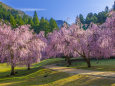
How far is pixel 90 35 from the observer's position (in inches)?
860

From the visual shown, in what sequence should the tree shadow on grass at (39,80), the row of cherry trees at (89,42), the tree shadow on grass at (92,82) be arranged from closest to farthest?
the tree shadow on grass at (92,82)
the tree shadow on grass at (39,80)
the row of cherry trees at (89,42)

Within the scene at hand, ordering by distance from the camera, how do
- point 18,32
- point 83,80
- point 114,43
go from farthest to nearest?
point 18,32 < point 114,43 < point 83,80

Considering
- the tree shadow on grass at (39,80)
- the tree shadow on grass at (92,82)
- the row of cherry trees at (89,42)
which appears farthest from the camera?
the row of cherry trees at (89,42)

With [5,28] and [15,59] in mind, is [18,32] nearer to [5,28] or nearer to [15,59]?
[5,28]

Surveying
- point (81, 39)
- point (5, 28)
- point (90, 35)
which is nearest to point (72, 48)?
point (81, 39)

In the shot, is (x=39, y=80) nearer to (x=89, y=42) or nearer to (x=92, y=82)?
(x=92, y=82)

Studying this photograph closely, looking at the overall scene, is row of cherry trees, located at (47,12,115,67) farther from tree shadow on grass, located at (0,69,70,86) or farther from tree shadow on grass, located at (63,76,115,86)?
tree shadow on grass, located at (63,76,115,86)

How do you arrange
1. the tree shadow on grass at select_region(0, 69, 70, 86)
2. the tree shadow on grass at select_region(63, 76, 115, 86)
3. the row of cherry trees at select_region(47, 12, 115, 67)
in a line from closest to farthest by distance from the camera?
the tree shadow on grass at select_region(63, 76, 115, 86), the tree shadow on grass at select_region(0, 69, 70, 86), the row of cherry trees at select_region(47, 12, 115, 67)

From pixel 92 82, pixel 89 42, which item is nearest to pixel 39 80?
pixel 92 82

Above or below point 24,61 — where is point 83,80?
below

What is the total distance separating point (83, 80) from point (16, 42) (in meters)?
13.7

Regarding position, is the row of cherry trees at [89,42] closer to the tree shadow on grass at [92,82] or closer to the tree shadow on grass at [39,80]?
the tree shadow on grass at [39,80]

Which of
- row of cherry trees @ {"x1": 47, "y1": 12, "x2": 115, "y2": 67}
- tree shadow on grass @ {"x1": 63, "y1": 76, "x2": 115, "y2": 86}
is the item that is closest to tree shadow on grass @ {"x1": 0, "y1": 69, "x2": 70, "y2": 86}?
tree shadow on grass @ {"x1": 63, "y1": 76, "x2": 115, "y2": 86}

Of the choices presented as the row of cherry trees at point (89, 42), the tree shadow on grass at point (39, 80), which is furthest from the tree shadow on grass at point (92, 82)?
the row of cherry trees at point (89, 42)
